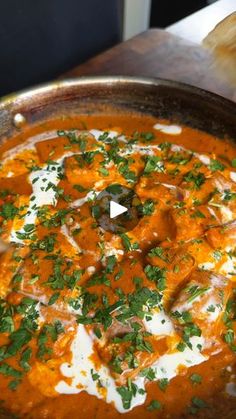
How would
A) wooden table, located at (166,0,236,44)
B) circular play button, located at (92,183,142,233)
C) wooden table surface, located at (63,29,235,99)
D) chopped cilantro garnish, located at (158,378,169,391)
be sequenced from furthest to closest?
1. wooden table, located at (166,0,236,44)
2. wooden table surface, located at (63,29,235,99)
3. circular play button, located at (92,183,142,233)
4. chopped cilantro garnish, located at (158,378,169,391)

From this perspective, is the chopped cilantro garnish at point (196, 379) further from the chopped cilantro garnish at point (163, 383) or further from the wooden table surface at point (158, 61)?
the wooden table surface at point (158, 61)

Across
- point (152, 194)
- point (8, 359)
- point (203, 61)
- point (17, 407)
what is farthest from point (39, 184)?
point (203, 61)

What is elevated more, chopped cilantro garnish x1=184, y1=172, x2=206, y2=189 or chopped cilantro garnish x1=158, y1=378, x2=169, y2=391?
chopped cilantro garnish x1=184, y1=172, x2=206, y2=189

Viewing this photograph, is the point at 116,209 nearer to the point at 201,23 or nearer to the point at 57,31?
the point at 201,23

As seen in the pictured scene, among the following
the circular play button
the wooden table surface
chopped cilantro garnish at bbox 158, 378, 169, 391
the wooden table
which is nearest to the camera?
chopped cilantro garnish at bbox 158, 378, 169, 391

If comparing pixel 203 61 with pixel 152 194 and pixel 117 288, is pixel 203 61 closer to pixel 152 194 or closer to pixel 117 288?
pixel 152 194

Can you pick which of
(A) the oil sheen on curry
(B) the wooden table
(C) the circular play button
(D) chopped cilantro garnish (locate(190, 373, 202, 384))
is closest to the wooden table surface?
(B) the wooden table

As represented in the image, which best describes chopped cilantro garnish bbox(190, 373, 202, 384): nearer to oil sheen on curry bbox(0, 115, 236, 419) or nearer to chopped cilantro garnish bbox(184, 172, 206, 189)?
oil sheen on curry bbox(0, 115, 236, 419)

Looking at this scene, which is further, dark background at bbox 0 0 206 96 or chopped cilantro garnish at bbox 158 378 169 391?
dark background at bbox 0 0 206 96
